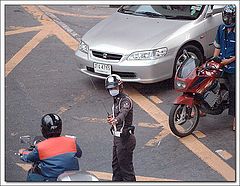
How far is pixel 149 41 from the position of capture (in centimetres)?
773

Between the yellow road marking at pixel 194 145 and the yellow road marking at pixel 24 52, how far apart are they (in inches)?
81.9

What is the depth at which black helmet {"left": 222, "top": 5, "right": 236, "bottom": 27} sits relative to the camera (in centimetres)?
649

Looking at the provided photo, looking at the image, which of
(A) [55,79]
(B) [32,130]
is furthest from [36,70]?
(B) [32,130]

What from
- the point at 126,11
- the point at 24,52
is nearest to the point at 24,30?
the point at 24,52

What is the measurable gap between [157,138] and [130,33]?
5.93 ft

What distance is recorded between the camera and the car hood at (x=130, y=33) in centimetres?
772

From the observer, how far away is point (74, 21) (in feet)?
37.3

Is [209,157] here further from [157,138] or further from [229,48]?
[229,48]

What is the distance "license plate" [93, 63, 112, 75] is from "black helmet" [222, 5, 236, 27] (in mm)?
1768

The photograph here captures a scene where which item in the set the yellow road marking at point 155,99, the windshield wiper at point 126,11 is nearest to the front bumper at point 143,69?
the yellow road marking at point 155,99

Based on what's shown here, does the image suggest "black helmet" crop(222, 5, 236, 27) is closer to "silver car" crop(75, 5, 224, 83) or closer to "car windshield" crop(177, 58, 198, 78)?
"car windshield" crop(177, 58, 198, 78)

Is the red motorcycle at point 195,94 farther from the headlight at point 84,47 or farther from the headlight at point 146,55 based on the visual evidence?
the headlight at point 84,47

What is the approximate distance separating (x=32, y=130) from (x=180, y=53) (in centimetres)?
231

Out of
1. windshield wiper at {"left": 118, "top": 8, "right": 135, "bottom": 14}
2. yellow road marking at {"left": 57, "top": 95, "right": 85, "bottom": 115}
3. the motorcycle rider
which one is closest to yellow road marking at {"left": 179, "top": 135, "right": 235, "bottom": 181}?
yellow road marking at {"left": 57, "top": 95, "right": 85, "bottom": 115}
